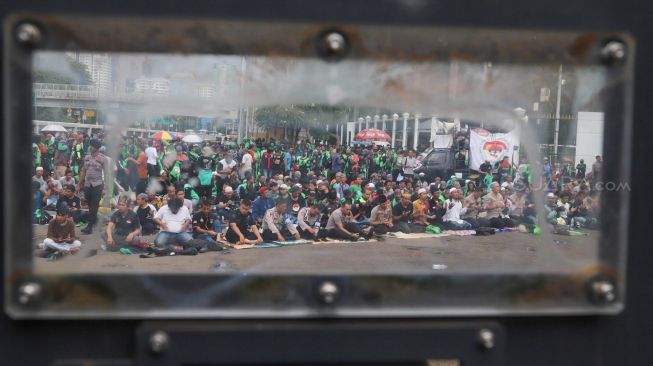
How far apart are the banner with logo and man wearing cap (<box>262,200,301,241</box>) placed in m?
0.31

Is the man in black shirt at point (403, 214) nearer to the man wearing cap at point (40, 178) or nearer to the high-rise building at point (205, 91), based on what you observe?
the high-rise building at point (205, 91)

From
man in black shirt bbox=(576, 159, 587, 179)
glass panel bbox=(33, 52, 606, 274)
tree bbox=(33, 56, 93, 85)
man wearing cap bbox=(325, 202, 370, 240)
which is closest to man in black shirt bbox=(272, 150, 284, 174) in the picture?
glass panel bbox=(33, 52, 606, 274)

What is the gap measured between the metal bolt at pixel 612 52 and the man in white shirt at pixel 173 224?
0.71m

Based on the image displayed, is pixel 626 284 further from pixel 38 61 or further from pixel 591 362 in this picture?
pixel 38 61

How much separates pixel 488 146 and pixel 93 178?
62cm

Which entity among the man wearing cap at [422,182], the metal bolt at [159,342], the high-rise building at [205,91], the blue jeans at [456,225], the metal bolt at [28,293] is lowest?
the metal bolt at [159,342]

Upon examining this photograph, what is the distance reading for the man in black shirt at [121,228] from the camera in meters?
1.01

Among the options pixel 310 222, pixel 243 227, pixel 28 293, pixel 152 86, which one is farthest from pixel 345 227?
pixel 28 293

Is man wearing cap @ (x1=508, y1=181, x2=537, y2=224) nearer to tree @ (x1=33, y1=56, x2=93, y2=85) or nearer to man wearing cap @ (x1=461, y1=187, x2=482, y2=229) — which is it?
man wearing cap @ (x1=461, y1=187, x2=482, y2=229)

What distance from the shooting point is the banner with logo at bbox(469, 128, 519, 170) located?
1050mm

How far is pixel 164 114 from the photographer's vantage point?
1021 mm

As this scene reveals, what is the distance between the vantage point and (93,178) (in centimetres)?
100

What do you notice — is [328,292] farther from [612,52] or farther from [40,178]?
[612,52]

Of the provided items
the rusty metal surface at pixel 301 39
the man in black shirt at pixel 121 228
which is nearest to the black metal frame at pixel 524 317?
the rusty metal surface at pixel 301 39
